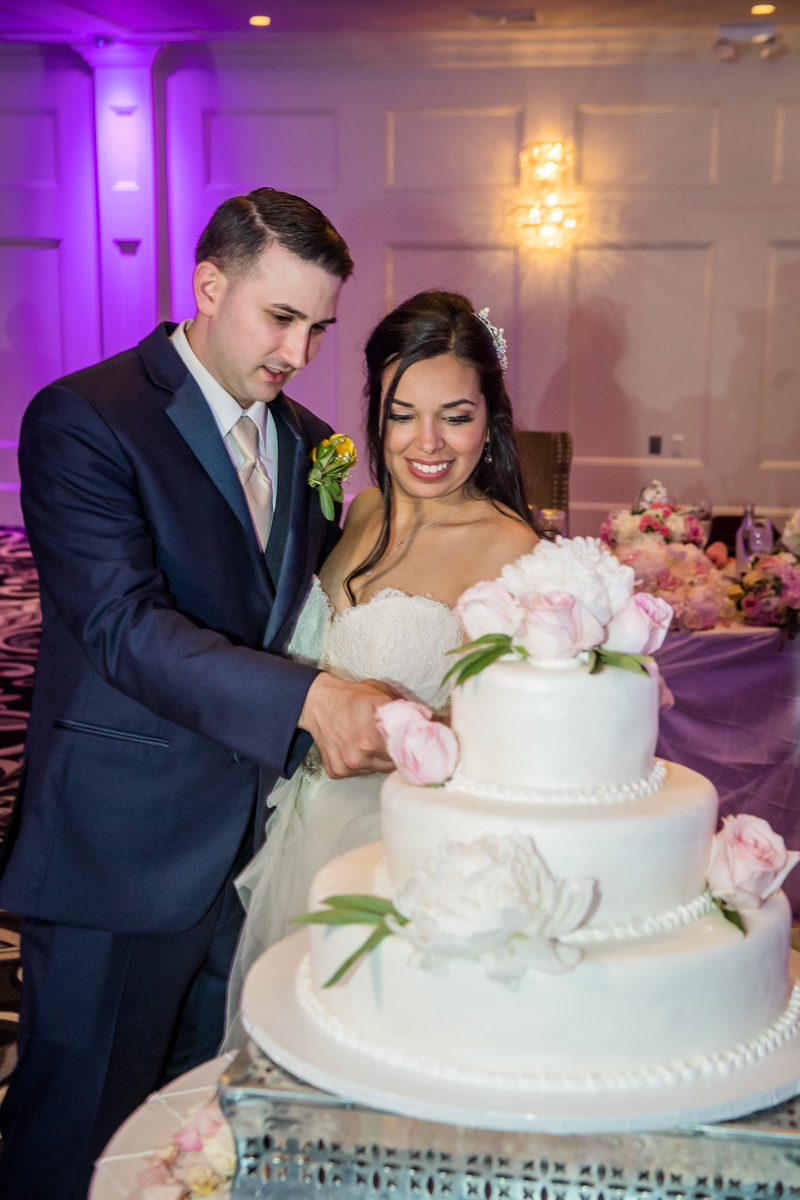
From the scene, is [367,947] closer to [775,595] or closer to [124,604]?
[124,604]

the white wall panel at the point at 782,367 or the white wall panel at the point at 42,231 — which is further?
the white wall panel at the point at 42,231

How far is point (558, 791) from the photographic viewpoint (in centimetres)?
141

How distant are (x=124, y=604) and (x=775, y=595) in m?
3.08

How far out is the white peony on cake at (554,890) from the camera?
1.26 meters

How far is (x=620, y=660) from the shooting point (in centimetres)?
142

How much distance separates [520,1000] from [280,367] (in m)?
1.56

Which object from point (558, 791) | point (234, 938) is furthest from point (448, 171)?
point (558, 791)

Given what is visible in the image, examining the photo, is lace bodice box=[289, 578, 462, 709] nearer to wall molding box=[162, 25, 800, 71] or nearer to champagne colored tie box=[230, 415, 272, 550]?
champagne colored tie box=[230, 415, 272, 550]

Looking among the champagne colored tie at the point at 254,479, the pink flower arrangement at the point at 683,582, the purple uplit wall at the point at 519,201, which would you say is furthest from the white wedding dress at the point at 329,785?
the purple uplit wall at the point at 519,201

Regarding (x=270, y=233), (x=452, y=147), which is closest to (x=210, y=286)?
(x=270, y=233)

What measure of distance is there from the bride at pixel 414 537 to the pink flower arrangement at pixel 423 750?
3.23 feet

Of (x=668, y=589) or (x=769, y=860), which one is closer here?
(x=769, y=860)

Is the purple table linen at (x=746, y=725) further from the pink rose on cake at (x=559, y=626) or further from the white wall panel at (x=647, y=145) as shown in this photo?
the white wall panel at (x=647, y=145)

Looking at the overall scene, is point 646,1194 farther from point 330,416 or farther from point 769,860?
point 330,416
